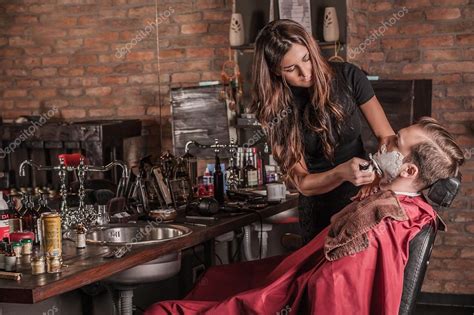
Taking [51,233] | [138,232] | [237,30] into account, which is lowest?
[138,232]

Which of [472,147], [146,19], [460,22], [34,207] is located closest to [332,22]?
[460,22]

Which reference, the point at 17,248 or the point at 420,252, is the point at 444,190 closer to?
the point at 420,252

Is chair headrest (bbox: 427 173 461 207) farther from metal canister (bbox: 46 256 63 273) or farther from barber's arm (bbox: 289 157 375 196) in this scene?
metal canister (bbox: 46 256 63 273)

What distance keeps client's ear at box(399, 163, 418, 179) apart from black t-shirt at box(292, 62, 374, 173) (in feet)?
1.41

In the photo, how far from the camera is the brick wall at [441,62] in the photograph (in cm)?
454

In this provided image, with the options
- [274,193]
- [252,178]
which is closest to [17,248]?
[274,193]

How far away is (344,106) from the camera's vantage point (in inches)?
103

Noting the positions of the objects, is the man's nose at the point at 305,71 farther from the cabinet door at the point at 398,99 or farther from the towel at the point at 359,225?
the cabinet door at the point at 398,99

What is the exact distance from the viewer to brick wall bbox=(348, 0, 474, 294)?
4.54 metres

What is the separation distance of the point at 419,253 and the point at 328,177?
48 cm

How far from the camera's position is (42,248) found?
7.69ft

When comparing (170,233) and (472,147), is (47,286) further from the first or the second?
(472,147)

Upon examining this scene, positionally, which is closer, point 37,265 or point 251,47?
point 37,265

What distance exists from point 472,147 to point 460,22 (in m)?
0.77
